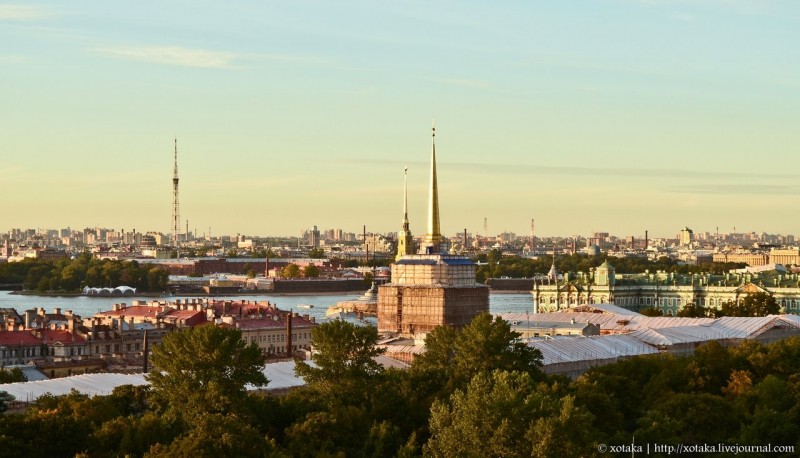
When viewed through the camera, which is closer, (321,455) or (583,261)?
(321,455)

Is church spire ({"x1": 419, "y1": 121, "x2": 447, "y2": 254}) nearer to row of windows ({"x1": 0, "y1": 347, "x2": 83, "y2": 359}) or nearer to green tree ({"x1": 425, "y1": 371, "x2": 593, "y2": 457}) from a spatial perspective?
row of windows ({"x1": 0, "y1": 347, "x2": 83, "y2": 359})

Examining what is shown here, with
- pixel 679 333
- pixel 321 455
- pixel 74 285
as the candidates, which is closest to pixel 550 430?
pixel 321 455

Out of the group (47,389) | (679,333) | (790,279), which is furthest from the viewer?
(790,279)

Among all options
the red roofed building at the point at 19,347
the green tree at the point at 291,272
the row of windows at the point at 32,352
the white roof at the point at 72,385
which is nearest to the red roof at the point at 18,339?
the red roofed building at the point at 19,347

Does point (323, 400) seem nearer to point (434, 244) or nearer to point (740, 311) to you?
point (434, 244)

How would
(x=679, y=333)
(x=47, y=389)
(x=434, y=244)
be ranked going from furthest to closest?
(x=434, y=244)
(x=679, y=333)
(x=47, y=389)

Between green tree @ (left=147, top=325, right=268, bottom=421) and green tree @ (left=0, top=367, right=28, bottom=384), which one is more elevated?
green tree @ (left=147, top=325, right=268, bottom=421)

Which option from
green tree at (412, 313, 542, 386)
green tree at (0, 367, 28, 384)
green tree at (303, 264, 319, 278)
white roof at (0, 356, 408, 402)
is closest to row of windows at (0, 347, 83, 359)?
green tree at (0, 367, 28, 384)

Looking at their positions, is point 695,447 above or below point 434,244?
below
